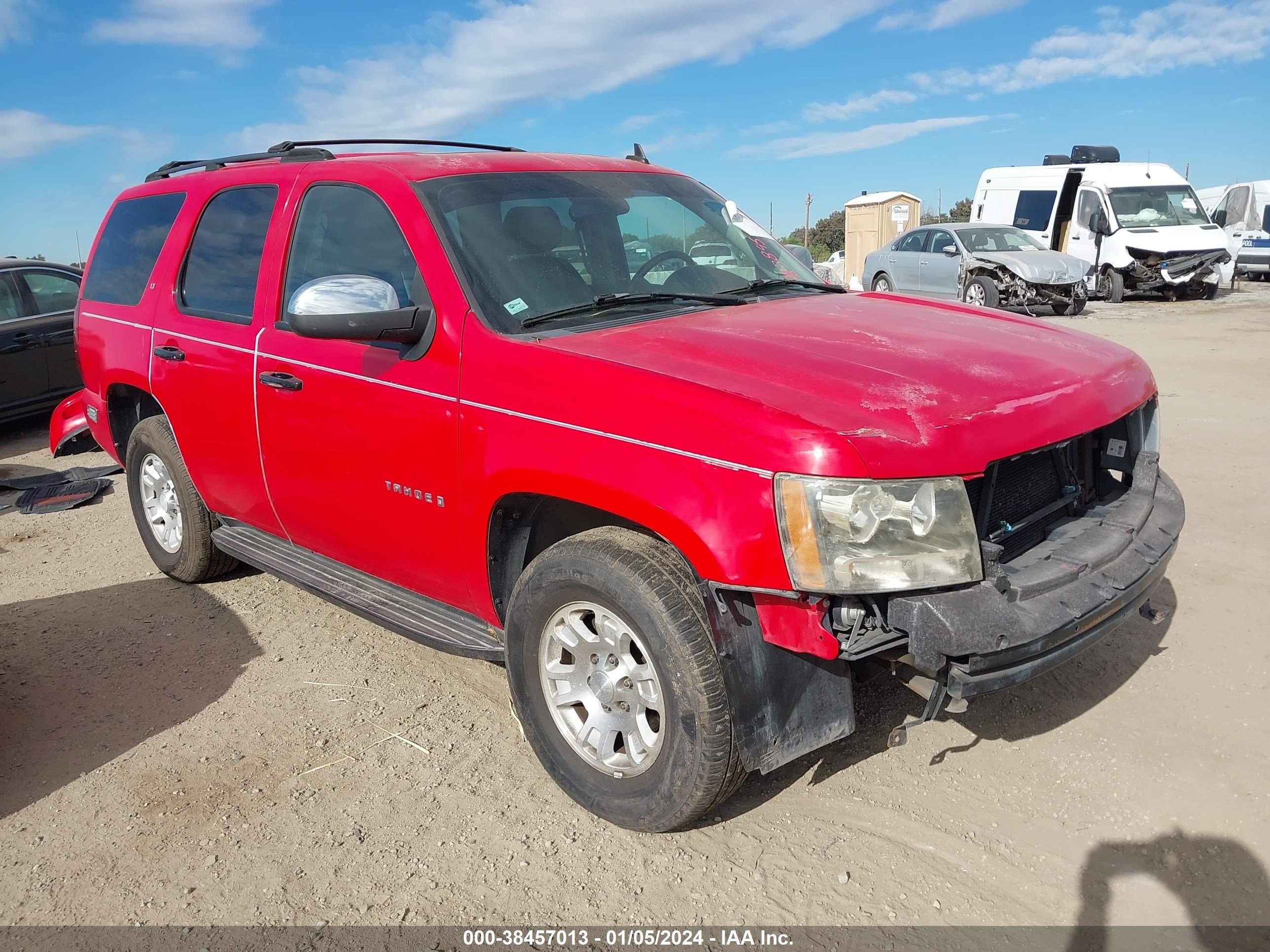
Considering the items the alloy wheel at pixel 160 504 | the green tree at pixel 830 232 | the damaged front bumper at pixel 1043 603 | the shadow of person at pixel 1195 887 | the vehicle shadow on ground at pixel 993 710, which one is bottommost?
the green tree at pixel 830 232

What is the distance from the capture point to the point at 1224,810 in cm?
289

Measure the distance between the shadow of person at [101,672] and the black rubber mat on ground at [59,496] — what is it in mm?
2074

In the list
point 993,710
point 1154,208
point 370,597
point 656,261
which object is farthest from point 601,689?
point 1154,208

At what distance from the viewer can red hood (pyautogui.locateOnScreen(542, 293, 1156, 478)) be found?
7.94ft

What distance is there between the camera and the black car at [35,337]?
31.1 ft

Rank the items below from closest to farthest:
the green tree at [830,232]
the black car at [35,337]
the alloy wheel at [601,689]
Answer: the alloy wheel at [601,689] < the black car at [35,337] < the green tree at [830,232]

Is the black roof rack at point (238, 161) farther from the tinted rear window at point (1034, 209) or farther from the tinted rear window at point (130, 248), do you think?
the tinted rear window at point (1034, 209)

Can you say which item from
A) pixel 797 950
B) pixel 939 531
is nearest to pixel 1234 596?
pixel 939 531

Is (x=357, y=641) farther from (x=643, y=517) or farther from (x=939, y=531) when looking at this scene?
(x=939, y=531)

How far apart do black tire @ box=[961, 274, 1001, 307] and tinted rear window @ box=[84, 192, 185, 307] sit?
42.8ft

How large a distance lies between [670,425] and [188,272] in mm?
2987

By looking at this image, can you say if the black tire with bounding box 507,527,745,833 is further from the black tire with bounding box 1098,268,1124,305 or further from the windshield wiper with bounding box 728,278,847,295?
the black tire with bounding box 1098,268,1124,305

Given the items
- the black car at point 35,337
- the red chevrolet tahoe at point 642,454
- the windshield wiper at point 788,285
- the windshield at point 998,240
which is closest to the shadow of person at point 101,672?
the red chevrolet tahoe at point 642,454

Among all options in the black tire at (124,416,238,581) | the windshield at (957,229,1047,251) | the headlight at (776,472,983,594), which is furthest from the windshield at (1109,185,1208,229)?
the headlight at (776,472,983,594)
